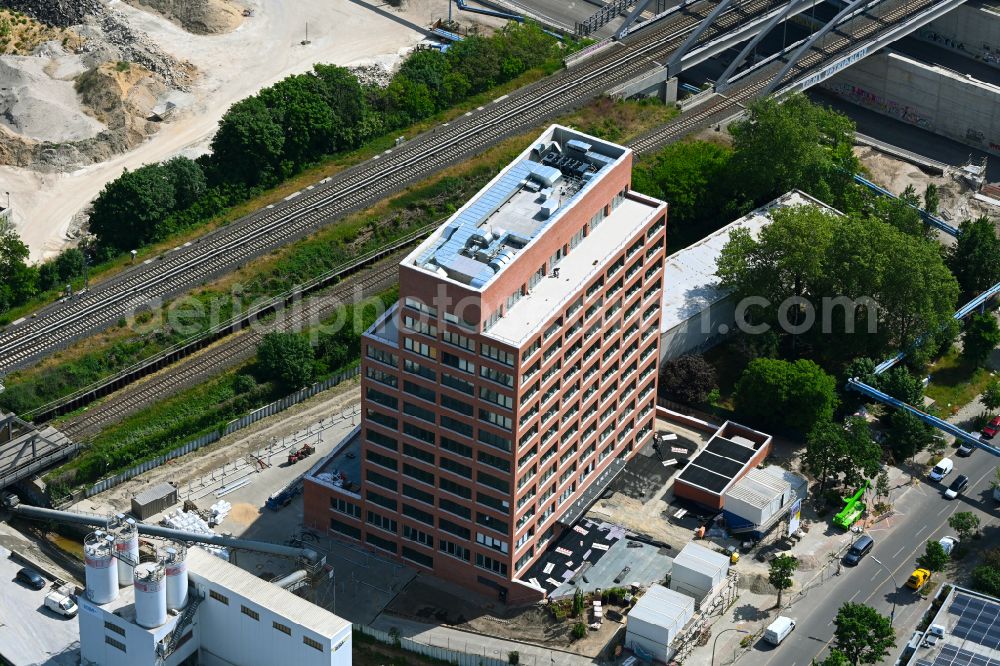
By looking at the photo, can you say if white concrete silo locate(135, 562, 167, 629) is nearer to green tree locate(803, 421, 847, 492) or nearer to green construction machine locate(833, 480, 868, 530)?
green tree locate(803, 421, 847, 492)

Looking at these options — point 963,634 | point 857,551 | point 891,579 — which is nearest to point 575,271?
point 857,551

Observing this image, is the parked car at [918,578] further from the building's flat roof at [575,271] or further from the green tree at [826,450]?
the building's flat roof at [575,271]

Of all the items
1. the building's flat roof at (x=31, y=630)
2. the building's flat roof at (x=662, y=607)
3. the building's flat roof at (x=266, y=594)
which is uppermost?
the building's flat roof at (x=266, y=594)

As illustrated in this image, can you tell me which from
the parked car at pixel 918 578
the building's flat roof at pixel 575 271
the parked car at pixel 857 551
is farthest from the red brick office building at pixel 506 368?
the parked car at pixel 918 578

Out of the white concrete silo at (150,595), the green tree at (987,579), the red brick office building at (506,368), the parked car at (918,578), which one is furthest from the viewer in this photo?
the parked car at (918,578)

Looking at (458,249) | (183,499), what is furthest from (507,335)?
(183,499)

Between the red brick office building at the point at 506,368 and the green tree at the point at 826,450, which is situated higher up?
the red brick office building at the point at 506,368

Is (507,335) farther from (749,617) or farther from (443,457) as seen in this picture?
(749,617)
